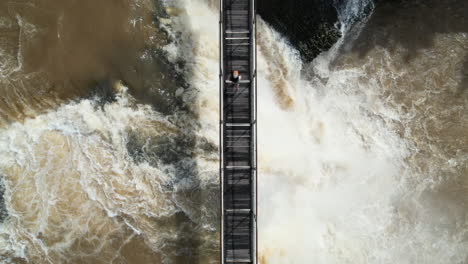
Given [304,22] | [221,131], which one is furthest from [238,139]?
[304,22]

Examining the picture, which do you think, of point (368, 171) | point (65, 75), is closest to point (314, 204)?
point (368, 171)

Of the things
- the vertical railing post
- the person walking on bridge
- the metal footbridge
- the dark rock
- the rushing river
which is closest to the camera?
the vertical railing post

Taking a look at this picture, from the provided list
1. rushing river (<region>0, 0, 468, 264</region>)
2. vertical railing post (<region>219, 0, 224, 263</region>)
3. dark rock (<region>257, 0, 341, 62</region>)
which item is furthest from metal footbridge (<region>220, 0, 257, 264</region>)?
dark rock (<region>257, 0, 341, 62</region>)

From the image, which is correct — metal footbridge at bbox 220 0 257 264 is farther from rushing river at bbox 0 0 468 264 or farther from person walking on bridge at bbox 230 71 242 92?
rushing river at bbox 0 0 468 264

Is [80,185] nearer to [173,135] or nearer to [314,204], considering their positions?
[173,135]

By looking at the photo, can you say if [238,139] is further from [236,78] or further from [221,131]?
[236,78]

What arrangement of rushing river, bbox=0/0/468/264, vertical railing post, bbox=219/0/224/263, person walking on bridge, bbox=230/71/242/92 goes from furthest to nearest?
rushing river, bbox=0/0/468/264, person walking on bridge, bbox=230/71/242/92, vertical railing post, bbox=219/0/224/263

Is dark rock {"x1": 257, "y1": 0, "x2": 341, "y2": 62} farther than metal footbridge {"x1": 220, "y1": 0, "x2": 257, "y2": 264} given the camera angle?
Yes
